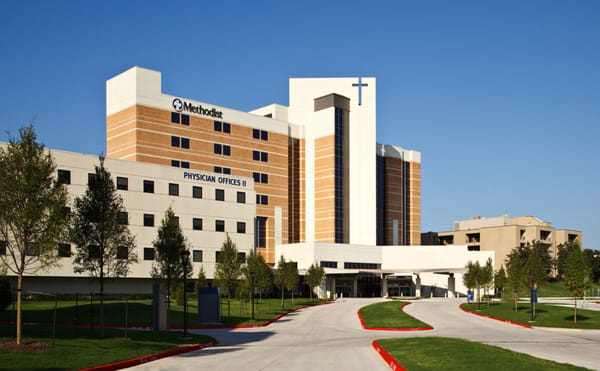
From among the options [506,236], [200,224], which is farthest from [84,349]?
[506,236]

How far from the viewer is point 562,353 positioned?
1056 inches

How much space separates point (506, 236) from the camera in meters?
155

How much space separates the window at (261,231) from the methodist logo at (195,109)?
17904mm

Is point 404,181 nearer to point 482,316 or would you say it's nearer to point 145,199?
point 145,199

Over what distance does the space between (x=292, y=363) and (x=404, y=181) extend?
11177cm

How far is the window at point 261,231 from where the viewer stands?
104 m

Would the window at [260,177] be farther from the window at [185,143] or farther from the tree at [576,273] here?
the tree at [576,273]

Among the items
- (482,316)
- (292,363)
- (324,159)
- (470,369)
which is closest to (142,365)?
(292,363)

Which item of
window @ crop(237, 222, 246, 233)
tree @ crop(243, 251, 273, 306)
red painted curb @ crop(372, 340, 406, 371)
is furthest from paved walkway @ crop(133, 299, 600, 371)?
window @ crop(237, 222, 246, 233)

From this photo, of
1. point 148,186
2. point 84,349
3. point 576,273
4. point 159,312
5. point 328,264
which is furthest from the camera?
point 328,264

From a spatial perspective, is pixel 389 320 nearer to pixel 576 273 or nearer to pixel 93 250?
pixel 576 273

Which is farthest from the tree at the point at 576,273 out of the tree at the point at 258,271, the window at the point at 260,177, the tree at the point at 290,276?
the window at the point at 260,177

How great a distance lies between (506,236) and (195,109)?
88.8 meters

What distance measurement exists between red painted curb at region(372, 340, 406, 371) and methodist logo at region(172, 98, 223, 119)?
74.0 m
